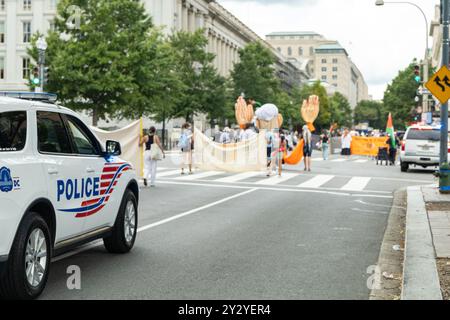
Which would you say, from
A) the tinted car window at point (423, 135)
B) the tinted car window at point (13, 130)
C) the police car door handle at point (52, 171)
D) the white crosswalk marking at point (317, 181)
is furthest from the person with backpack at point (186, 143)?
the tinted car window at point (13, 130)

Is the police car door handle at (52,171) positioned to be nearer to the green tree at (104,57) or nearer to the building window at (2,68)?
the green tree at (104,57)

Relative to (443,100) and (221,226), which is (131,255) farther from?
(443,100)

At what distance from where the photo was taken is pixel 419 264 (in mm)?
7566

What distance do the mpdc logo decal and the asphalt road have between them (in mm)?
1150

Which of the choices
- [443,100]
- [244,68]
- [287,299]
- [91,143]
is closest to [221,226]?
[91,143]

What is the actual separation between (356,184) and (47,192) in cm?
1625

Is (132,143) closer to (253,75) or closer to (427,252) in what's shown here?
(427,252)

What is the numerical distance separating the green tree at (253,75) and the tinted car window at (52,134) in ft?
242

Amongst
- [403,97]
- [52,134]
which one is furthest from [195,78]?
[52,134]

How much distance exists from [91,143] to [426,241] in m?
4.43

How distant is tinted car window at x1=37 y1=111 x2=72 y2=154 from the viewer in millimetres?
6778

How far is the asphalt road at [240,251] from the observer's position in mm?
6684

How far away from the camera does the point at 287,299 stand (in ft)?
20.6

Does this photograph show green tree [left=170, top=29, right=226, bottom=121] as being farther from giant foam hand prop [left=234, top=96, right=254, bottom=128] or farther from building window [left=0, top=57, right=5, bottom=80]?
giant foam hand prop [left=234, top=96, right=254, bottom=128]
